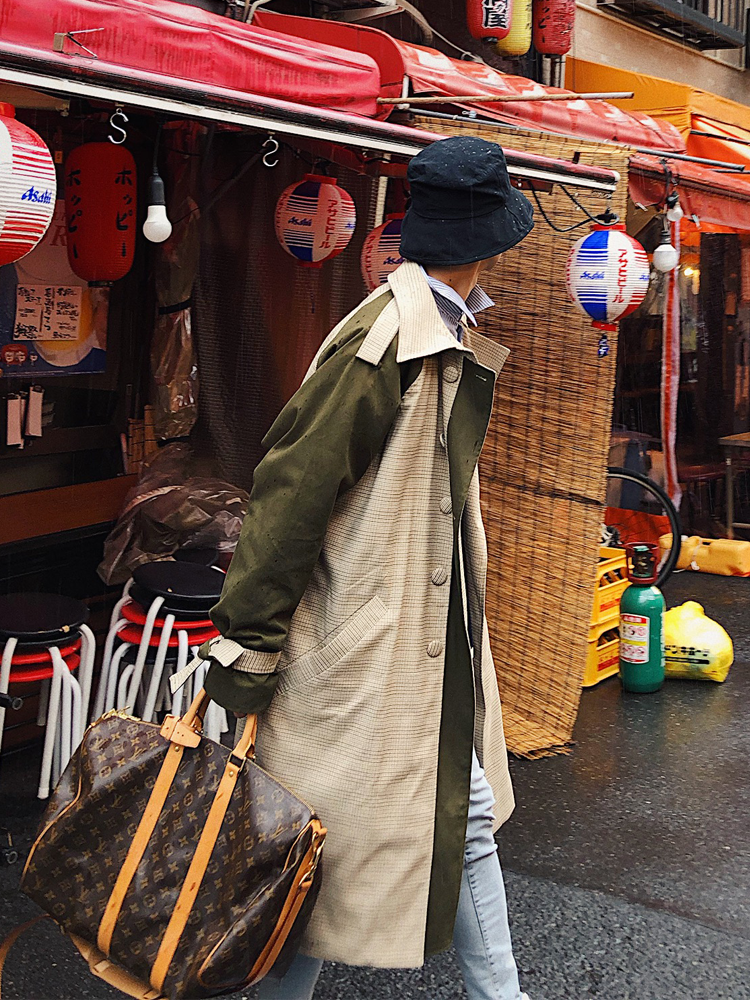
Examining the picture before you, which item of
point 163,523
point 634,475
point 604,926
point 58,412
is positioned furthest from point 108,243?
point 634,475

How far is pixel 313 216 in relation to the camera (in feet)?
19.0

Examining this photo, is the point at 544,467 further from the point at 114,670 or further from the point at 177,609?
the point at 114,670

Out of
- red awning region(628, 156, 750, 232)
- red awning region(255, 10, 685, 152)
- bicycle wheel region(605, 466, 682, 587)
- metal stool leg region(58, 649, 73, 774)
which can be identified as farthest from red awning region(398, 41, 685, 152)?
metal stool leg region(58, 649, 73, 774)

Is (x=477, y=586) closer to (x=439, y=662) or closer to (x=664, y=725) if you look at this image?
(x=439, y=662)

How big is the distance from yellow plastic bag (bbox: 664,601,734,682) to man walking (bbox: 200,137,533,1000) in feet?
15.7

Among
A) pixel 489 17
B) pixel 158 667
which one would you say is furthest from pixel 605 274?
pixel 489 17

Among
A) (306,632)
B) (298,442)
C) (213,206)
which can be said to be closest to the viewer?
(298,442)

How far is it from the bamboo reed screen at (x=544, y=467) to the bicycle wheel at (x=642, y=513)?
293cm

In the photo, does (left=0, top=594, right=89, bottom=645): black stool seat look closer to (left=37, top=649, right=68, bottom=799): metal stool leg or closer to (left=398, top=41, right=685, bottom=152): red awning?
(left=37, top=649, right=68, bottom=799): metal stool leg

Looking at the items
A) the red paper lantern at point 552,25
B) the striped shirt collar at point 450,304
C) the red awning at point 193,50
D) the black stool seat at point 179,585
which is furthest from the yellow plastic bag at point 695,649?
the red paper lantern at point 552,25

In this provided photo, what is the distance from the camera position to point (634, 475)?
9336 mm

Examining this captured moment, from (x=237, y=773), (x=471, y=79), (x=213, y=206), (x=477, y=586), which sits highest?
(x=471, y=79)

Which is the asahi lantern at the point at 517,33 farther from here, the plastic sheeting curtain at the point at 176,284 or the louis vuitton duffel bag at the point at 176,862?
the louis vuitton duffel bag at the point at 176,862

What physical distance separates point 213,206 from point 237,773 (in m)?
4.75
